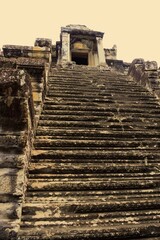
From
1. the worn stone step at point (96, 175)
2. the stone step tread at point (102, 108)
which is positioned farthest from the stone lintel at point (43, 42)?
the worn stone step at point (96, 175)

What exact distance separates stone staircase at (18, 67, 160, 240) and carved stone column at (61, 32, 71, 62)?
661 centimetres

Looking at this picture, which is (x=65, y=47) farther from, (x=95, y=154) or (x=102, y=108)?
(x=95, y=154)

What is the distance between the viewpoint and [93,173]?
3381 millimetres

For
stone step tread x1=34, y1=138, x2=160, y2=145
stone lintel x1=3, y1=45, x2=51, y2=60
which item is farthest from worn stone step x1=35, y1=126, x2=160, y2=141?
stone lintel x1=3, y1=45, x2=51, y2=60

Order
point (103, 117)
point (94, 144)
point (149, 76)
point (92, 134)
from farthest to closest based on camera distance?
point (149, 76)
point (103, 117)
point (92, 134)
point (94, 144)

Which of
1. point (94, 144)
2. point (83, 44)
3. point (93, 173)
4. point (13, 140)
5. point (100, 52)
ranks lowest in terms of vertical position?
point (93, 173)

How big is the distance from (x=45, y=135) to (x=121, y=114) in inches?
71.6

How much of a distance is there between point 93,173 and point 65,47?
10397mm

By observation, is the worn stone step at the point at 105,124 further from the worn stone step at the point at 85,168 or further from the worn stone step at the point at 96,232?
the worn stone step at the point at 96,232

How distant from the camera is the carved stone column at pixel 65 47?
470 inches

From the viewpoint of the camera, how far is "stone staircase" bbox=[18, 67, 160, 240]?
2.54 m

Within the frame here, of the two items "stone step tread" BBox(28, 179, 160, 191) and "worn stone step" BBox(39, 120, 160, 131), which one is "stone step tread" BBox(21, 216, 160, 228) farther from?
"worn stone step" BBox(39, 120, 160, 131)

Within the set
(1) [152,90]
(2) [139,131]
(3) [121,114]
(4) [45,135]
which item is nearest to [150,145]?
(2) [139,131]

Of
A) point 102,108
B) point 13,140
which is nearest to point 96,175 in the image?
point 13,140
